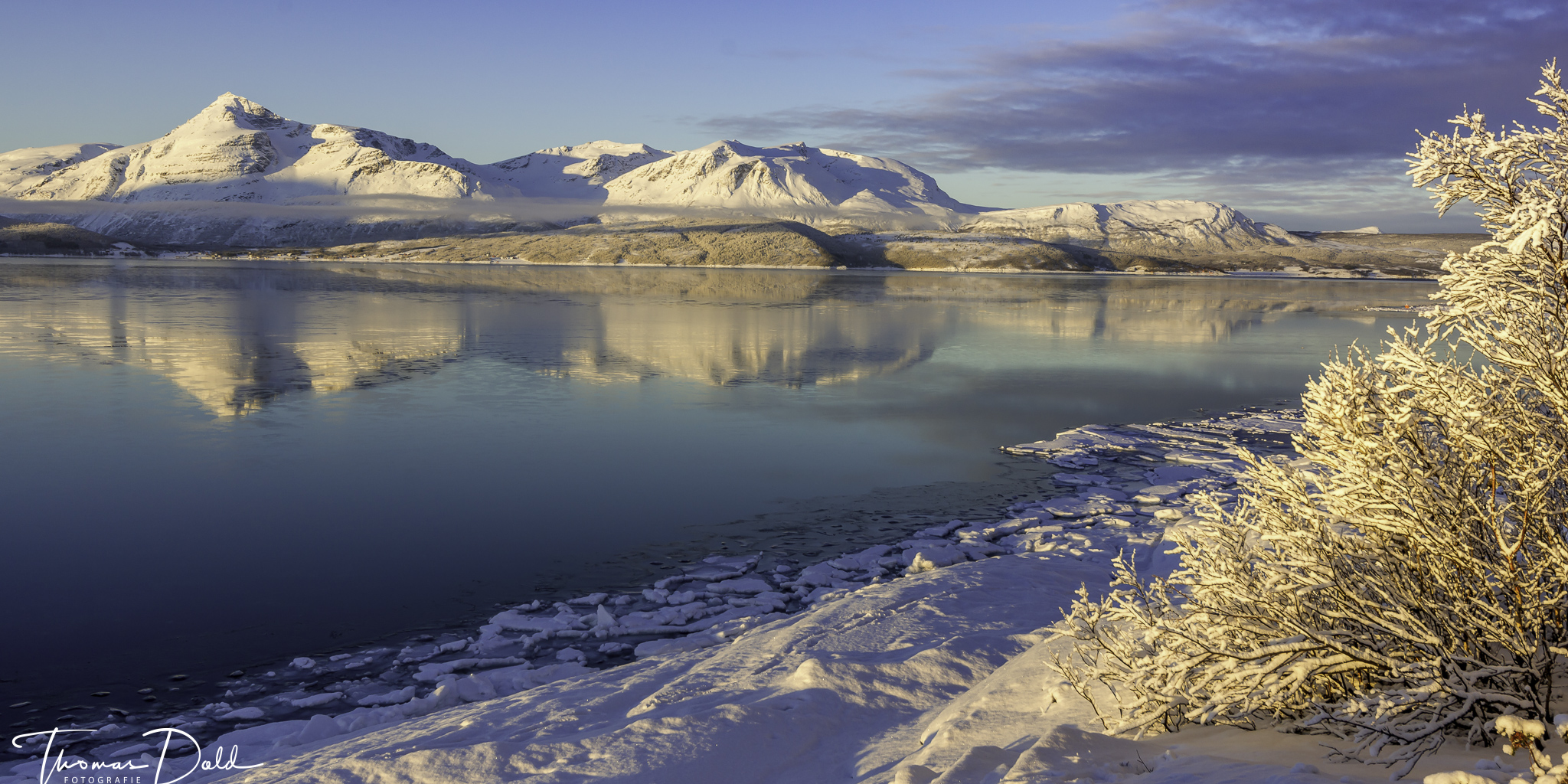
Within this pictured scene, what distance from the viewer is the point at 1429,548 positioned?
4.29 m

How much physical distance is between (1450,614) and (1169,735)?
1437 millimetres

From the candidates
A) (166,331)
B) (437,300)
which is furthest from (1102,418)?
(437,300)

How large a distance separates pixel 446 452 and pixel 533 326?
22743 millimetres

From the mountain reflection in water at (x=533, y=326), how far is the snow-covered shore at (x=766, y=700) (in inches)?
510

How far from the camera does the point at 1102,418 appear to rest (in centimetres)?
1859

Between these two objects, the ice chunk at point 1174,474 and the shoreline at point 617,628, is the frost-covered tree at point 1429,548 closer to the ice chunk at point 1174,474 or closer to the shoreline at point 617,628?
the shoreline at point 617,628

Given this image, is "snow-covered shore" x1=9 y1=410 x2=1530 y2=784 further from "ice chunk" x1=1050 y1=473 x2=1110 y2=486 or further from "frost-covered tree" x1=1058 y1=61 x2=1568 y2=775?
"ice chunk" x1=1050 y1=473 x2=1110 y2=486

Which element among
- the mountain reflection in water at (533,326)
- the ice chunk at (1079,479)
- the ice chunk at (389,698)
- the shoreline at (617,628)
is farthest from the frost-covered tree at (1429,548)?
the mountain reflection in water at (533,326)

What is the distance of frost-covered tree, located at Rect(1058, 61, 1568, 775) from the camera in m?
4.05

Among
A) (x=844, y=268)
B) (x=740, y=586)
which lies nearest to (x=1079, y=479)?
(x=740, y=586)

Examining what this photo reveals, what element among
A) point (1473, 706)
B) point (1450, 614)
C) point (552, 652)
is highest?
point (1450, 614)

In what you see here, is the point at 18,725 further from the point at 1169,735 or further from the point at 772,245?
the point at 772,245

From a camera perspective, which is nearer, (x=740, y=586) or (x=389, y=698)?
(x=389, y=698)

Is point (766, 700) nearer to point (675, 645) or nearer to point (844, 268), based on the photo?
point (675, 645)
